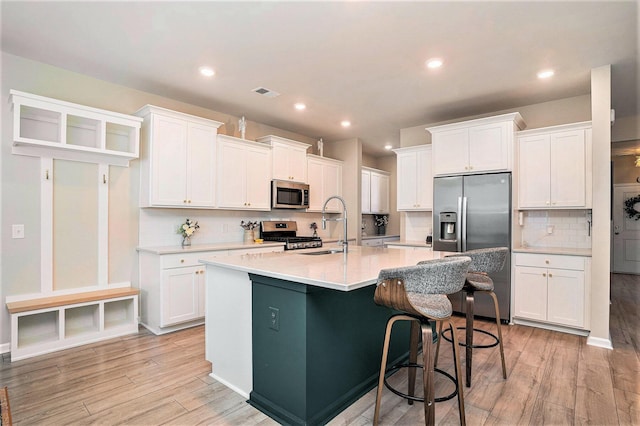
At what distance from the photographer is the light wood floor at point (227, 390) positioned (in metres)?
2.04

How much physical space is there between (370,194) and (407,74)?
3614 millimetres

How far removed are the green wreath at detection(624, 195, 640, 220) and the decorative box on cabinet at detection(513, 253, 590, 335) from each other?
18.7 ft

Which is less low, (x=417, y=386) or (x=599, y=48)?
(x=599, y=48)

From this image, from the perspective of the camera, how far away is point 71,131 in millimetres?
3387

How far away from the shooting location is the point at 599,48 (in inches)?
114

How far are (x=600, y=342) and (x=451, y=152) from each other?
2531 millimetres

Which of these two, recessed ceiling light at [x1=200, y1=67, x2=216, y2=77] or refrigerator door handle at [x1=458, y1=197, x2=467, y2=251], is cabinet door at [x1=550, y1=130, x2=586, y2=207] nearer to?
refrigerator door handle at [x1=458, y1=197, x2=467, y2=251]

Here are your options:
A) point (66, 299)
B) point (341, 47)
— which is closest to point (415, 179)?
point (341, 47)

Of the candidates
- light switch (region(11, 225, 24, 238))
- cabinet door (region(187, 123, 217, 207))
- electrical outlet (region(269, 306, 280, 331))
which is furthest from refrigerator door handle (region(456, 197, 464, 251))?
light switch (region(11, 225, 24, 238))

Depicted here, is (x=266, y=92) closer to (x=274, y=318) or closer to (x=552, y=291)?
(x=274, y=318)

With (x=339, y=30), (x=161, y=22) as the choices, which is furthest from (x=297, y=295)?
(x=161, y=22)

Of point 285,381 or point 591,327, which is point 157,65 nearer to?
point 285,381

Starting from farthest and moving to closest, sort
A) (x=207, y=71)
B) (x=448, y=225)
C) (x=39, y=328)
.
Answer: (x=448, y=225) → (x=207, y=71) → (x=39, y=328)

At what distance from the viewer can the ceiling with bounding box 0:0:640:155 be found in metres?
2.38
